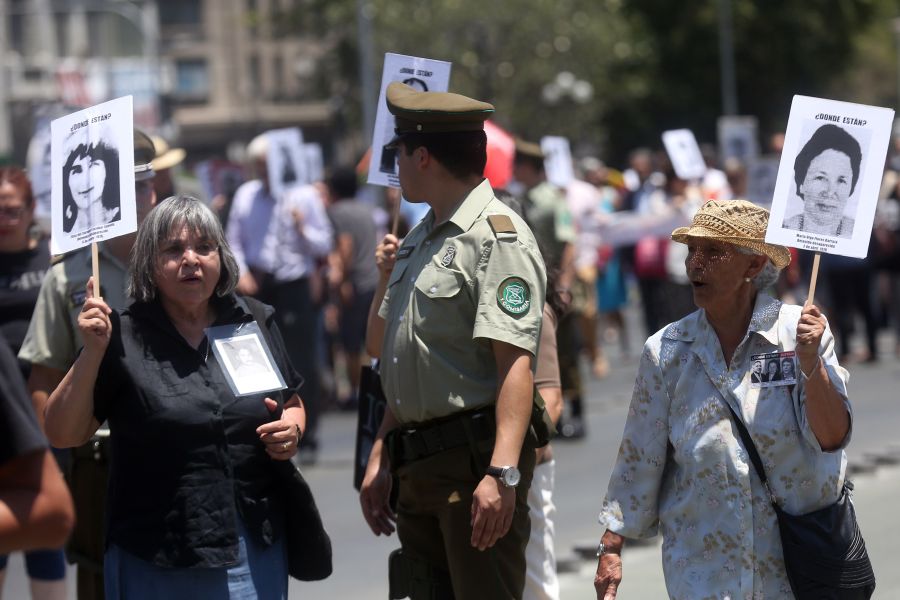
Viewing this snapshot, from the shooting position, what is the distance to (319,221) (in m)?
12.1

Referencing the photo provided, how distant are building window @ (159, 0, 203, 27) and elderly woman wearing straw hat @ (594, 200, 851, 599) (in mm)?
67496

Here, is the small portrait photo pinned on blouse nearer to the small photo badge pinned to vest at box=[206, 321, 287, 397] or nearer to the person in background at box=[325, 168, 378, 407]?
the small photo badge pinned to vest at box=[206, 321, 287, 397]

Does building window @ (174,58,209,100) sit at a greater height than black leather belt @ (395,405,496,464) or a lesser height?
lesser

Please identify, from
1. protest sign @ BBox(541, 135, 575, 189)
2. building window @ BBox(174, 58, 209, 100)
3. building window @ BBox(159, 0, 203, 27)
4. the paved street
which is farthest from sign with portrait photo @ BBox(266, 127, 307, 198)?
building window @ BBox(174, 58, 209, 100)

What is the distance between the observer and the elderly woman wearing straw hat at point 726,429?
4125 mm

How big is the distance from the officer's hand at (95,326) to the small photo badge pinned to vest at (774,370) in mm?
1739

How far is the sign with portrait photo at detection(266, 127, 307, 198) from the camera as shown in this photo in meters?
12.0

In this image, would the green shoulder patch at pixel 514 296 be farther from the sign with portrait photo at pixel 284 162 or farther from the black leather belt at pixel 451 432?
the sign with portrait photo at pixel 284 162

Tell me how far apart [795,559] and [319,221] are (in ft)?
27.4

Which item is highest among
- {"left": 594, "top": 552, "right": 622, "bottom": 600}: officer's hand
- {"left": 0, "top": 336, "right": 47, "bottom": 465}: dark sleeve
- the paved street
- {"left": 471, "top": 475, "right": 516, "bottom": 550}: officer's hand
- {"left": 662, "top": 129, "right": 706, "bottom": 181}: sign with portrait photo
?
{"left": 0, "top": 336, "right": 47, "bottom": 465}: dark sleeve

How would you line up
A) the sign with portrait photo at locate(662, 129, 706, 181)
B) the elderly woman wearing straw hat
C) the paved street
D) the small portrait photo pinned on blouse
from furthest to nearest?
the sign with portrait photo at locate(662, 129, 706, 181)
the paved street
the small portrait photo pinned on blouse
the elderly woman wearing straw hat

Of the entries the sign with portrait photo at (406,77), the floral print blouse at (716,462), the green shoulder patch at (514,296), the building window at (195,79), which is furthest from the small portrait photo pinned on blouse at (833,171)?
the building window at (195,79)

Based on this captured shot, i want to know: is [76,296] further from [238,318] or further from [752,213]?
[752,213]

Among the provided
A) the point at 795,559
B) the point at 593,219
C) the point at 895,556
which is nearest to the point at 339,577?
the point at 895,556
